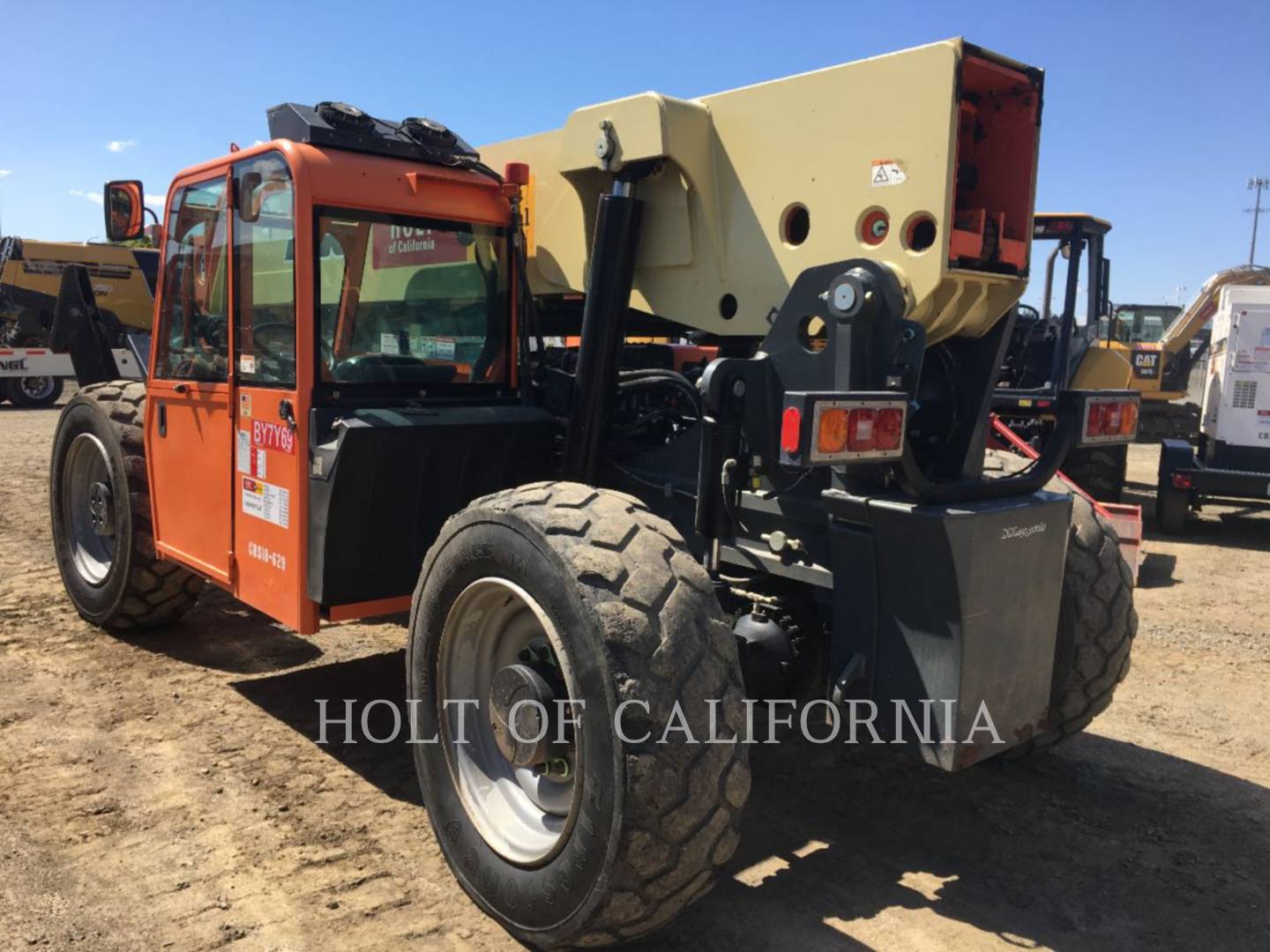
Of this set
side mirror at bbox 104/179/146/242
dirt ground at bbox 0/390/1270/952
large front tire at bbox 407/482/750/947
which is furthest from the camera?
side mirror at bbox 104/179/146/242

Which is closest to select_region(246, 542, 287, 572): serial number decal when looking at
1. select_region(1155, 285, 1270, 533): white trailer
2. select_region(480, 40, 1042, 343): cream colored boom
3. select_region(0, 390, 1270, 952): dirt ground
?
select_region(0, 390, 1270, 952): dirt ground

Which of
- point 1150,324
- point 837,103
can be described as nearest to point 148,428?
point 837,103

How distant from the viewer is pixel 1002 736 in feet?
9.90

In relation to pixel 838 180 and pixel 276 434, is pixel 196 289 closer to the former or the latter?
pixel 276 434

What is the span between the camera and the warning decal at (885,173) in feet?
9.89

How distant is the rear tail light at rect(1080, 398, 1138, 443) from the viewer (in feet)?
11.0

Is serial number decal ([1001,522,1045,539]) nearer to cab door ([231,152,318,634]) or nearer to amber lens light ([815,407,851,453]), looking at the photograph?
amber lens light ([815,407,851,453])

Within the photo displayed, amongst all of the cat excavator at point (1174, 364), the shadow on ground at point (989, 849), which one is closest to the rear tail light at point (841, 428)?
the shadow on ground at point (989, 849)

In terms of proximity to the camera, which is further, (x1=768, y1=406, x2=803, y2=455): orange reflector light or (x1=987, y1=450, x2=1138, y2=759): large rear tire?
(x1=987, y1=450, x2=1138, y2=759): large rear tire

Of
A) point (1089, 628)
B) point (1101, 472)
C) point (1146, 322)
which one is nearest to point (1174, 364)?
point (1146, 322)

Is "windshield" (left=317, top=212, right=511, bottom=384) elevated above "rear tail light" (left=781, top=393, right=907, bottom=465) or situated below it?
above

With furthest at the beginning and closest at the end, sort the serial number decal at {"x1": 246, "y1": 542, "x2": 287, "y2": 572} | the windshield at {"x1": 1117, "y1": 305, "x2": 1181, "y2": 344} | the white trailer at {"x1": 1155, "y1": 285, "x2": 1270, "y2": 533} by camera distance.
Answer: the windshield at {"x1": 1117, "y1": 305, "x2": 1181, "y2": 344} → the white trailer at {"x1": 1155, "y1": 285, "x2": 1270, "y2": 533} → the serial number decal at {"x1": 246, "y1": 542, "x2": 287, "y2": 572}

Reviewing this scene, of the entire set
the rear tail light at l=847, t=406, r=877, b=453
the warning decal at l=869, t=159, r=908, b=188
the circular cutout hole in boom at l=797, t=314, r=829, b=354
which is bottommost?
the rear tail light at l=847, t=406, r=877, b=453

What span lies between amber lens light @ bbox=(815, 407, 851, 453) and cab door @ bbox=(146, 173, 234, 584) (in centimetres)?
267
